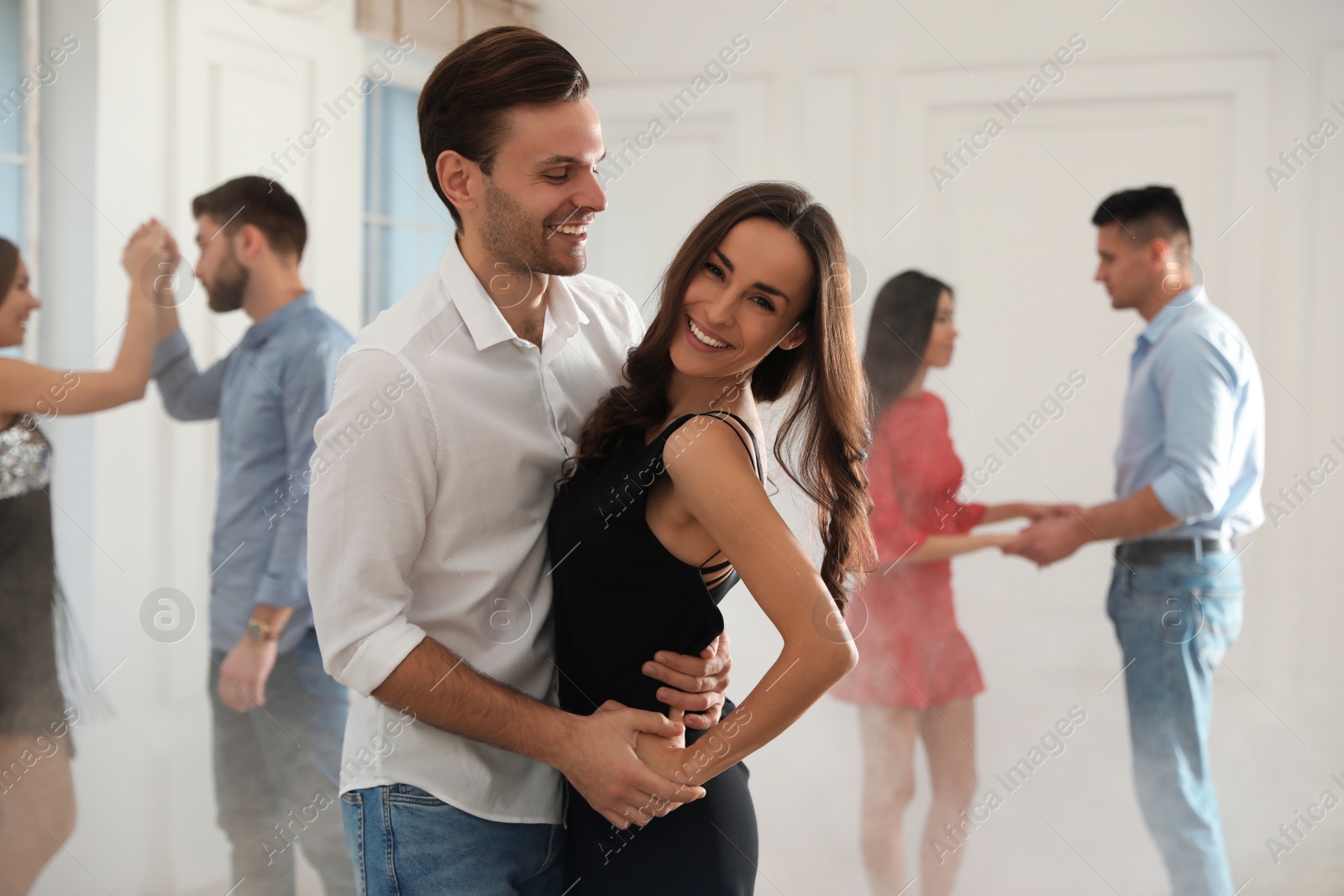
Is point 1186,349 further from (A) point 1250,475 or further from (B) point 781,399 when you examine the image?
(B) point 781,399

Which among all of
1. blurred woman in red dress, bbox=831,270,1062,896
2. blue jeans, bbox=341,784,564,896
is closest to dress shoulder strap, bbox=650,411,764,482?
blue jeans, bbox=341,784,564,896

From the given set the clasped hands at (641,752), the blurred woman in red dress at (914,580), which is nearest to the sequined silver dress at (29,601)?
the clasped hands at (641,752)

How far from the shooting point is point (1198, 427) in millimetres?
1969

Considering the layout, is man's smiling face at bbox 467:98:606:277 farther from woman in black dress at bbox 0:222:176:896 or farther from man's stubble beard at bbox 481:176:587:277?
woman in black dress at bbox 0:222:176:896

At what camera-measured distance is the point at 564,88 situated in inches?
43.9

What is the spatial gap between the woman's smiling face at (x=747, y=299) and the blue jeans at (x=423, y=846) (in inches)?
21.6

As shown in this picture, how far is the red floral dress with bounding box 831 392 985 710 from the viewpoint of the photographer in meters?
2.13

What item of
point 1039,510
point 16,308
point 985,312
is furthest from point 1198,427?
point 16,308

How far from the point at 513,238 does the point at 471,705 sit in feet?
1.67

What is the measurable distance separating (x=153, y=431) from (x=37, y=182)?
20.5 inches

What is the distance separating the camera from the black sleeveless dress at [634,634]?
3.43 ft

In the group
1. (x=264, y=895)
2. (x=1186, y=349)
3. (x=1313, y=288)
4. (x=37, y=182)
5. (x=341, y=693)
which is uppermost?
(x=37, y=182)

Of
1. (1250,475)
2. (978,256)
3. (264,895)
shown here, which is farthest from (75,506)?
(1250,475)

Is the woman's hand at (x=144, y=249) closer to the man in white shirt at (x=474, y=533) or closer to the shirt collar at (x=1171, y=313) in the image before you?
the man in white shirt at (x=474, y=533)
